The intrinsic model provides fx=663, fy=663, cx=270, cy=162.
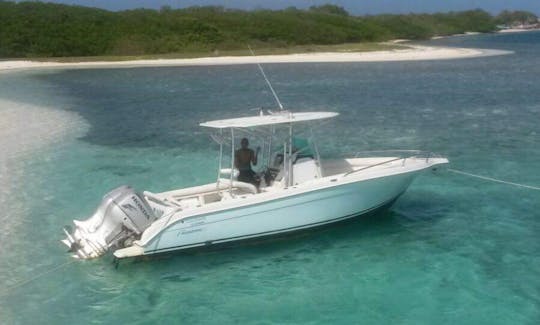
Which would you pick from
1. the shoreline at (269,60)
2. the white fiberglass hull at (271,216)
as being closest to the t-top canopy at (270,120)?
the white fiberglass hull at (271,216)

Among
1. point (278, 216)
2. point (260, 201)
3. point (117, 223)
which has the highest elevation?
point (260, 201)

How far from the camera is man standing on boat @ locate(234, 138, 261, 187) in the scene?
433 inches

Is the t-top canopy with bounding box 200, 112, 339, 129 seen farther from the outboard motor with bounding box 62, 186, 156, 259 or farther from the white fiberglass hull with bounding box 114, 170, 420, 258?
the outboard motor with bounding box 62, 186, 156, 259

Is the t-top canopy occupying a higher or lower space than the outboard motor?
higher

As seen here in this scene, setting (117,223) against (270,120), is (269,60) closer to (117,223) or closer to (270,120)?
(270,120)

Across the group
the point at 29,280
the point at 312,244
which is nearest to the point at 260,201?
the point at 312,244

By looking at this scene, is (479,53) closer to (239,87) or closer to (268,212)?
(239,87)

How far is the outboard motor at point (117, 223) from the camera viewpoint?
974 cm

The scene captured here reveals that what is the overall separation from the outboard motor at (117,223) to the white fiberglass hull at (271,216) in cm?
21

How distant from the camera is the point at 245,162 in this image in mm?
11031

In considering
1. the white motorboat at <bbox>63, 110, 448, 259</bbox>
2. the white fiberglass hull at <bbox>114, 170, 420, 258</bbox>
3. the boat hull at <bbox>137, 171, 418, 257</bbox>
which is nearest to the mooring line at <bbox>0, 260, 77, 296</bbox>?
the white motorboat at <bbox>63, 110, 448, 259</bbox>

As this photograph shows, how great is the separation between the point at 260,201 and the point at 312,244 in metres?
1.37

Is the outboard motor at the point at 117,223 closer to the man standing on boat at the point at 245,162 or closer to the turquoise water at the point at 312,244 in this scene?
the turquoise water at the point at 312,244

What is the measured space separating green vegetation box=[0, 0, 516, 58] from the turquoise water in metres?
41.3
